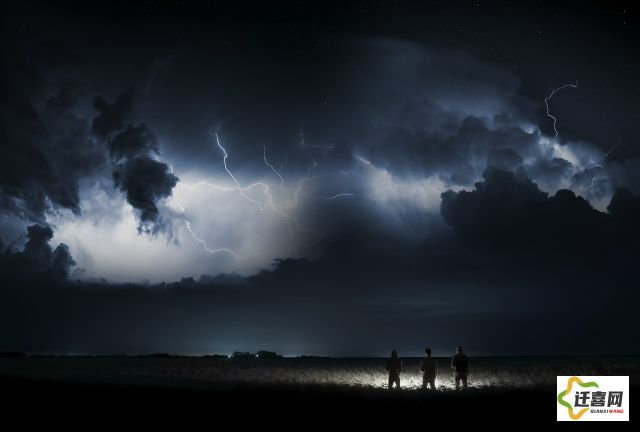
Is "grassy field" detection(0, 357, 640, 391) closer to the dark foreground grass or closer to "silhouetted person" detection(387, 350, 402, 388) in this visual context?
"silhouetted person" detection(387, 350, 402, 388)

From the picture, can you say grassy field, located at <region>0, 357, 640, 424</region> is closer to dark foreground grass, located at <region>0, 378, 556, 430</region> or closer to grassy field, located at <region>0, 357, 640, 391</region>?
dark foreground grass, located at <region>0, 378, 556, 430</region>

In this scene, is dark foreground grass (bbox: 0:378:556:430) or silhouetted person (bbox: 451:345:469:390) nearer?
dark foreground grass (bbox: 0:378:556:430)

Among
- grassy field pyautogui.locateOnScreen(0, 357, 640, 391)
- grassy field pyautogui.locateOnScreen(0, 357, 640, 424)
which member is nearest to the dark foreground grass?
grassy field pyautogui.locateOnScreen(0, 357, 640, 424)

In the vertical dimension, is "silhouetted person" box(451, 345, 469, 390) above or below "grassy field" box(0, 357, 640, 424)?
above

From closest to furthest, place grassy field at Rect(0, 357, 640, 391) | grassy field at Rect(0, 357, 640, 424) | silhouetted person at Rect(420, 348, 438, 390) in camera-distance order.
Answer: grassy field at Rect(0, 357, 640, 424), silhouetted person at Rect(420, 348, 438, 390), grassy field at Rect(0, 357, 640, 391)

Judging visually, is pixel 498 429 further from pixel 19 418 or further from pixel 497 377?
pixel 497 377

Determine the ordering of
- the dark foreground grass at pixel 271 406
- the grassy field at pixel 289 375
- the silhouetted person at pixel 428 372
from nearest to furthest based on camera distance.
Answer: the dark foreground grass at pixel 271 406 → the silhouetted person at pixel 428 372 → the grassy field at pixel 289 375

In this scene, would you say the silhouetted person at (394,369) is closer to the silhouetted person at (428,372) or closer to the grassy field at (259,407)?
the silhouetted person at (428,372)

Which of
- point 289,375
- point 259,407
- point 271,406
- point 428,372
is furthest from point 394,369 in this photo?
point 289,375

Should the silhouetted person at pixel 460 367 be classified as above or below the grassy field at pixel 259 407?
above

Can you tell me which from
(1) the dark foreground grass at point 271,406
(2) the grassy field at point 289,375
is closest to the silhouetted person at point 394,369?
(2) the grassy field at point 289,375

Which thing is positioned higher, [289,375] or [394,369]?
[394,369]

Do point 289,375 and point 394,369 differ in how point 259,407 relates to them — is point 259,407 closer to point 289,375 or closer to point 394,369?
point 394,369

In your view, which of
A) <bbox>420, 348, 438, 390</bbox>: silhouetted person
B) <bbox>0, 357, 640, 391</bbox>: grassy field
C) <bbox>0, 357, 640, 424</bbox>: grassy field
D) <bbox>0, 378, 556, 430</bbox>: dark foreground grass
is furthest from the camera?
<bbox>0, 357, 640, 391</bbox>: grassy field
